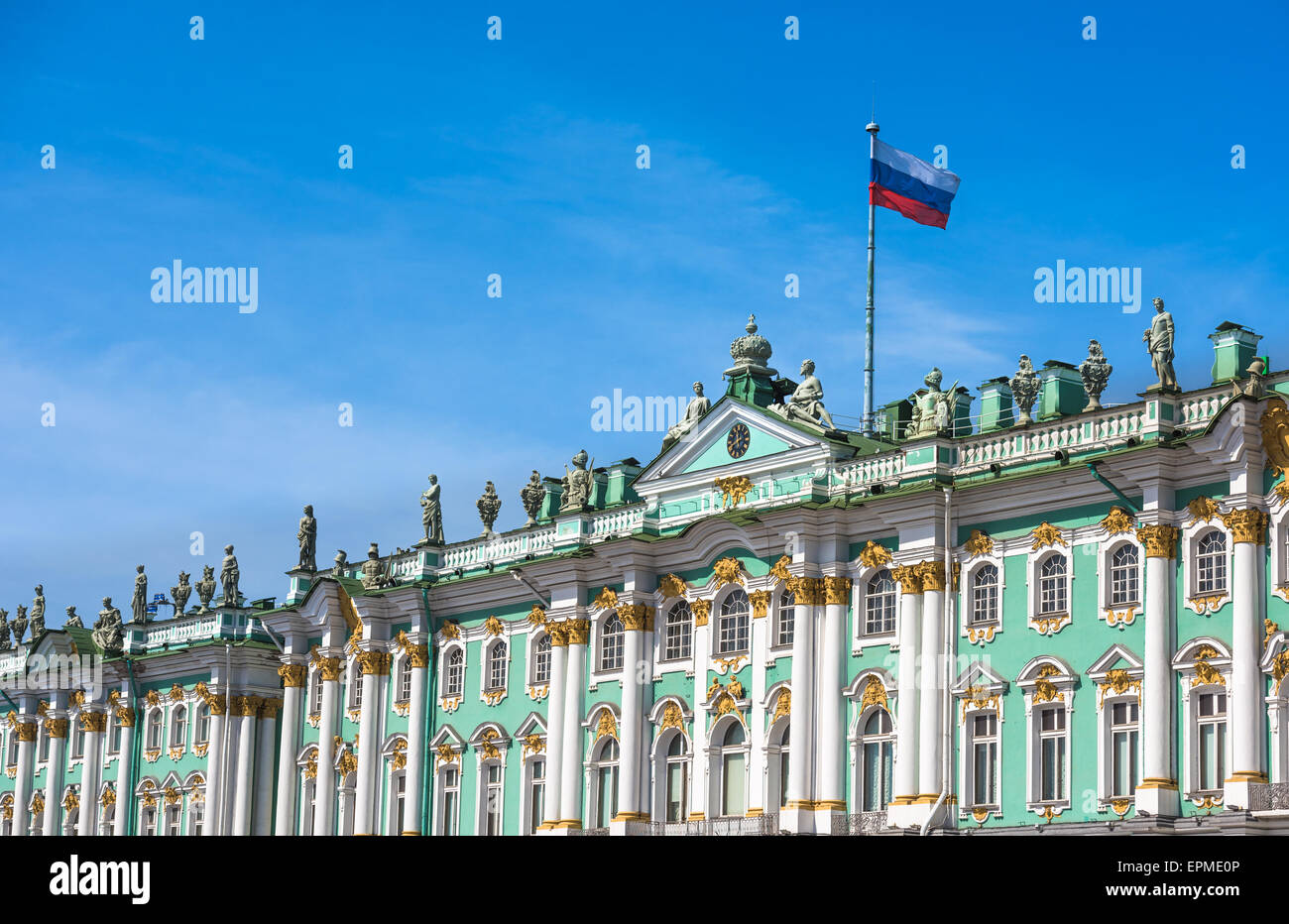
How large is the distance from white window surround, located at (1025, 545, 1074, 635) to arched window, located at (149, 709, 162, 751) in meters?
40.7

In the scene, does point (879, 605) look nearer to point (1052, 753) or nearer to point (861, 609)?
point (861, 609)

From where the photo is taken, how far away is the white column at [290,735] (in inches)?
2827

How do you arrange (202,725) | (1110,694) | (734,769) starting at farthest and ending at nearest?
(202,725), (734,769), (1110,694)

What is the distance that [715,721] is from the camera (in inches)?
2251

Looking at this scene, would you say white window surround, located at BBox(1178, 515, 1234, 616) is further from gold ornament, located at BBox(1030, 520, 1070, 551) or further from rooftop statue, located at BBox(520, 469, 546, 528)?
rooftop statue, located at BBox(520, 469, 546, 528)

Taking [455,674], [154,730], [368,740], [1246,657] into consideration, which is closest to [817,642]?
[1246,657]

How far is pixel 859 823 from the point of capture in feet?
173

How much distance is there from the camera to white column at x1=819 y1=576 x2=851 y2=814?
53625 millimetres

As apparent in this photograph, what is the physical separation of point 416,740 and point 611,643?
915cm

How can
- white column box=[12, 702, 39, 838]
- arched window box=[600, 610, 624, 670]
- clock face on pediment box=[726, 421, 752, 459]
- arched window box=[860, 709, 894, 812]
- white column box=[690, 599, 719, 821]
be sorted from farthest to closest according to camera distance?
white column box=[12, 702, 39, 838] < arched window box=[600, 610, 624, 670] < clock face on pediment box=[726, 421, 752, 459] < white column box=[690, 599, 719, 821] < arched window box=[860, 709, 894, 812]

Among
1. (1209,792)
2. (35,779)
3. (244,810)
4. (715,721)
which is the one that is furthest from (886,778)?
(35,779)

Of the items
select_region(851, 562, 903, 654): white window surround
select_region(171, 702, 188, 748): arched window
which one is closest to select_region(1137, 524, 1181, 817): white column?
select_region(851, 562, 903, 654): white window surround

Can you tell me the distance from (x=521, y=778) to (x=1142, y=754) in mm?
22329
